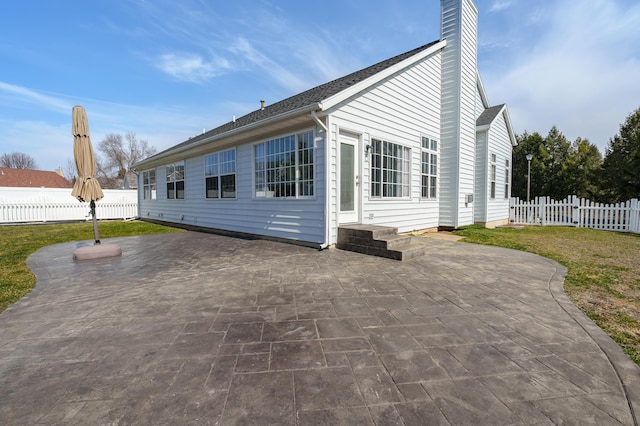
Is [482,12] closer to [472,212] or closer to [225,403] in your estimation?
[472,212]

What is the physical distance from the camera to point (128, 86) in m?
12.4

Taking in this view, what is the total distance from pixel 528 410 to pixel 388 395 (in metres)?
0.78

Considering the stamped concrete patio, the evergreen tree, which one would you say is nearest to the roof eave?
the stamped concrete patio

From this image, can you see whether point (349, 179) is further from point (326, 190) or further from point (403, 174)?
point (403, 174)

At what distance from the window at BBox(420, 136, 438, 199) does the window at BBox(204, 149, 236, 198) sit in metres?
6.18

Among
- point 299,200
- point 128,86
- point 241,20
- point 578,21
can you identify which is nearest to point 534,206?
point 578,21

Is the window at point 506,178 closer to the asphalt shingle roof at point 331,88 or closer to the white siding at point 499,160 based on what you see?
the white siding at point 499,160

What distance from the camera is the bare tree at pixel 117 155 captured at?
3656cm

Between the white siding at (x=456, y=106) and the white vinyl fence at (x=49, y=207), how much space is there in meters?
17.2

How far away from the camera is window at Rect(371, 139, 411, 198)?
724 cm

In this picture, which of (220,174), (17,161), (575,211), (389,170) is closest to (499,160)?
(575,211)

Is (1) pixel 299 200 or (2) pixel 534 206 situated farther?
(2) pixel 534 206

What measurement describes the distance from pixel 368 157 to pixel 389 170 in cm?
105

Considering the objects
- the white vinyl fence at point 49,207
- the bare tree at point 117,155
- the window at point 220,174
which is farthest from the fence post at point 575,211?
the bare tree at point 117,155
